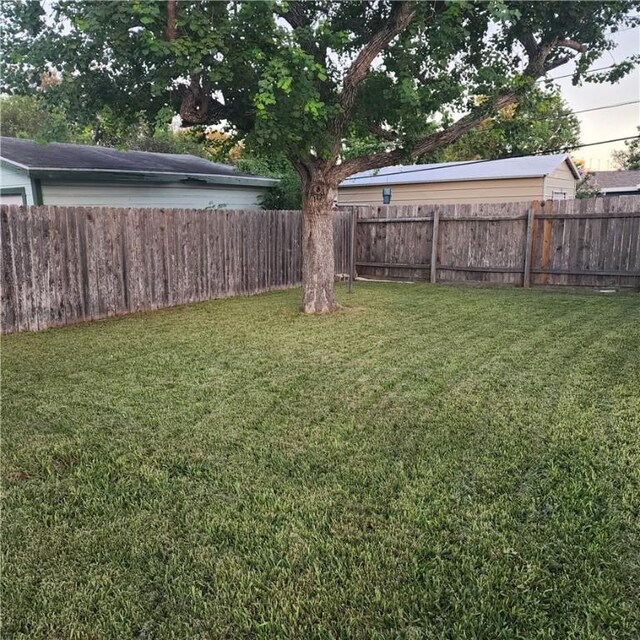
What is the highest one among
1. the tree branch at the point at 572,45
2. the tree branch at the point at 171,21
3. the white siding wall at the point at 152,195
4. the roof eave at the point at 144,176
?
the tree branch at the point at 572,45

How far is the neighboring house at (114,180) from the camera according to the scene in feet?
28.7

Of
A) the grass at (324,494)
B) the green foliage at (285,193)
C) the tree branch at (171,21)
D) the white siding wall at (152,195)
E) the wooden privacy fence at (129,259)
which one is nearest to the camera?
the grass at (324,494)

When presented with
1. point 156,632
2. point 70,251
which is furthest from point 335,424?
point 70,251

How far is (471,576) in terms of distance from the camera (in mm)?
1872

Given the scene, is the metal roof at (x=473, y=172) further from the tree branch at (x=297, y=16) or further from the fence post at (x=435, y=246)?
the tree branch at (x=297, y=16)

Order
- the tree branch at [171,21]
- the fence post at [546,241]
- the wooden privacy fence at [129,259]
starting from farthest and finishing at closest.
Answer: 1. the fence post at [546,241]
2. the wooden privacy fence at [129,259]
3. the tree branch at [171,21]

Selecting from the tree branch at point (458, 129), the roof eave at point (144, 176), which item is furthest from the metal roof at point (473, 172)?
the tree branch at point (458, 129)

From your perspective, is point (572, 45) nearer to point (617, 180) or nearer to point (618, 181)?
point (618, 181)

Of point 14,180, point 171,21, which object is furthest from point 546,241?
point 14,180

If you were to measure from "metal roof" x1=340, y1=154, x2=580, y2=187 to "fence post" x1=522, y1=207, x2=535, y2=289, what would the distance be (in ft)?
11.9

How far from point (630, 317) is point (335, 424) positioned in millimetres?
5121

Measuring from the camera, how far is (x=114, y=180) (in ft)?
32.0

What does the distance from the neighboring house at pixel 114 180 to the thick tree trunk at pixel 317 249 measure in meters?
4.14

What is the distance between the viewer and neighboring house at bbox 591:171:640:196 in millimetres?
20500
